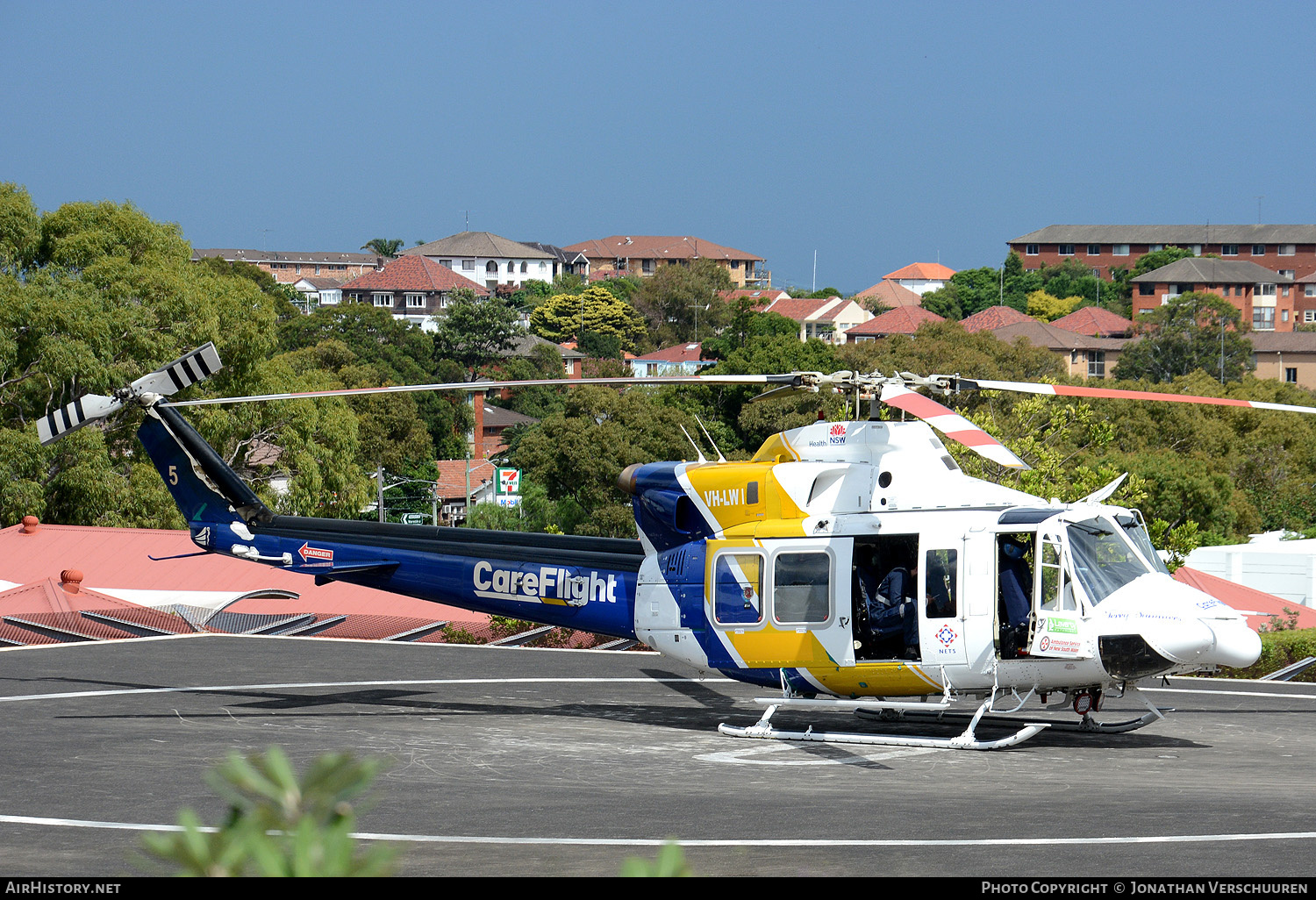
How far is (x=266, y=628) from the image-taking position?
74.3 feet

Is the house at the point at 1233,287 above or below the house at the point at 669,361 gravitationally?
above

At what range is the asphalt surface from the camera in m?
9.20

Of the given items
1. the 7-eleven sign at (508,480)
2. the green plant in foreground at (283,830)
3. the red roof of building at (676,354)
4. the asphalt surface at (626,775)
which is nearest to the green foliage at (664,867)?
the green plant in foreground at (283,830)

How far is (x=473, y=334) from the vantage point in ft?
427

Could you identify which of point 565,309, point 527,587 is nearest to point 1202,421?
point 527,587

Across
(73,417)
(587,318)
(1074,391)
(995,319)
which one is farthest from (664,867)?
(587,318)

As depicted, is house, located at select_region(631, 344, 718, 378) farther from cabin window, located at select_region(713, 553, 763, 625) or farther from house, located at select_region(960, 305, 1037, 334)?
cabin window, located at select_region(713, 553, 763, 625)

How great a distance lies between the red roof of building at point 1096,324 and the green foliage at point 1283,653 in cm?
14114

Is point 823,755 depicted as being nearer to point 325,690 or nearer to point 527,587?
point 527,587

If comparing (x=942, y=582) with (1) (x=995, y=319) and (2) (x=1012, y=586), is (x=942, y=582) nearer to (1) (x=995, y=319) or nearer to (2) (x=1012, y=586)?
(2) (x=1012, y=586)

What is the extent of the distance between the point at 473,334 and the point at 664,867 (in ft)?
427

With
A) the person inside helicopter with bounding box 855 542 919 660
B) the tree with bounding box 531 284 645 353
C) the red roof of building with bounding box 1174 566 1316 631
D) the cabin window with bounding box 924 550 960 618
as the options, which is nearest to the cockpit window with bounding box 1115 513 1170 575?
the cabin window with bounding box 924 550 960 618

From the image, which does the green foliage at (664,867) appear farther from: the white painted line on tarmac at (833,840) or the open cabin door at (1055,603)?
the open cabin door at (1055,603)

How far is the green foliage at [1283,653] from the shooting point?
1941cm
